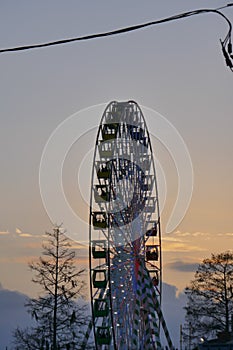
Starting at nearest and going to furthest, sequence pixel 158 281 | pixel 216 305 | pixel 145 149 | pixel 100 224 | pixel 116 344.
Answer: pixel 116 344 → pixel 100 224 → pixel 158 281 → pixel 145 149 → pixel 216 305

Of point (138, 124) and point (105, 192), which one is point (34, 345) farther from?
point (138, 124)

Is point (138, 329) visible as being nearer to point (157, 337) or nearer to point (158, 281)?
point (157, 337)

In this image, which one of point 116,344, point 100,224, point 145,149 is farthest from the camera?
point 145,149

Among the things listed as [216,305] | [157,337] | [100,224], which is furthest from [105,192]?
[216,305]

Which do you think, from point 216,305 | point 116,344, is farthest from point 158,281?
point 216,305

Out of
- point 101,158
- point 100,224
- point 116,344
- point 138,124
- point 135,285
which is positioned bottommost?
point 116,344

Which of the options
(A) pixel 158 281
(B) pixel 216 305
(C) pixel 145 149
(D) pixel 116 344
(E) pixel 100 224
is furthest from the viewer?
(B) pixel 216 305

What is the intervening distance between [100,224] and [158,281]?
5.06 m

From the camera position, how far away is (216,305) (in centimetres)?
5225

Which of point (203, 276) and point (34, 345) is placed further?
point (203, 276)

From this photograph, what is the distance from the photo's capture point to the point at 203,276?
176 ft

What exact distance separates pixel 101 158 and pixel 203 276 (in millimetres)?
15196

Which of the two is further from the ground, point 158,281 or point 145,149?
point 145,149

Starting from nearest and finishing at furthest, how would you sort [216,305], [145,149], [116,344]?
[116,344]
[145,149]
[216,305]
